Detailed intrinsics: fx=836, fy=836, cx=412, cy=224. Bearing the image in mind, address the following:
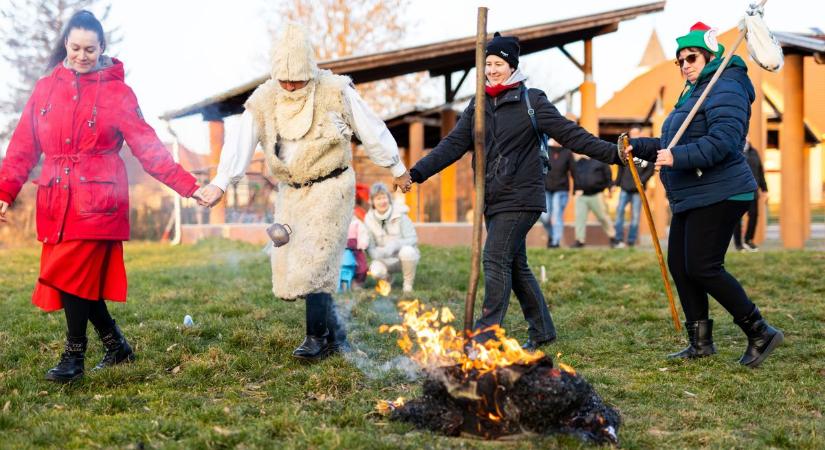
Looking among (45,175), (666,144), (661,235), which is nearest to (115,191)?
(45,175)

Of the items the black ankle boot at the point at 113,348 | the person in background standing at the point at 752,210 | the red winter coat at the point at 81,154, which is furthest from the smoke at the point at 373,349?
the person in background standing at the point at 752,210

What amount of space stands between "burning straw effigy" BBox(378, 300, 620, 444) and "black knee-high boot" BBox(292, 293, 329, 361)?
1.50m

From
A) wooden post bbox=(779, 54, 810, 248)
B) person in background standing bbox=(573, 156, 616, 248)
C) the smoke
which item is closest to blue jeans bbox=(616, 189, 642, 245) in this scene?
person in background standing bbox=(573, 156, 616, 248)

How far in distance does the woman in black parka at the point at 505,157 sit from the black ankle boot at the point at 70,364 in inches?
86.7

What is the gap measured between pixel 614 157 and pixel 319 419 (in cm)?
235

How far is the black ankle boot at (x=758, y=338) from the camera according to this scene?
5105 millimetres

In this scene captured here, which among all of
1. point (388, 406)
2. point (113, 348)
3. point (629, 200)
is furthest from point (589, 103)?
point (388, 406)

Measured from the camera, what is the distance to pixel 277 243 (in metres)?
5.09

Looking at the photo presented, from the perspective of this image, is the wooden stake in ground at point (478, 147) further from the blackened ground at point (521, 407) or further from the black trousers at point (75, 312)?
the black trousers at point (75, 312)

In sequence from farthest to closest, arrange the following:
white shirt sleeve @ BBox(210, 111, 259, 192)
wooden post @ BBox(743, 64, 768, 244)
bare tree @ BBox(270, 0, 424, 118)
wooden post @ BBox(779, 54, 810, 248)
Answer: bare tree @ BBox(270, 0, 424, 118), wooden post @ BBox(743, 64, 768, 244), wooden post @ BBox(779, 54, 810, 248), white shirt sleeve @ BBox(210, 111, 259, 192)

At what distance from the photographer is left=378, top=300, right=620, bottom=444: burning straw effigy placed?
11.6 feet

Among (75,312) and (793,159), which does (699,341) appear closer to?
(75,312)

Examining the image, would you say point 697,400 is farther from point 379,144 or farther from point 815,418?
point 379,144

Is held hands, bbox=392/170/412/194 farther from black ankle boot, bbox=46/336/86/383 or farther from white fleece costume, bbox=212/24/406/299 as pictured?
black ankle boot, bbox=46/336/86/383
